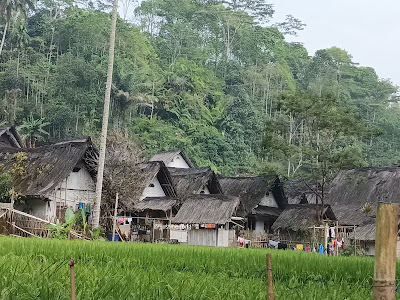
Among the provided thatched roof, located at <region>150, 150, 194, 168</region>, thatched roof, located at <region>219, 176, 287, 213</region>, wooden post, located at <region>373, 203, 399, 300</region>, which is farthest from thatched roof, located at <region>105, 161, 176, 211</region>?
wooden post, located at <region>373, 203, 399, 300</region>

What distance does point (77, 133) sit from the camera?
50.0 metres

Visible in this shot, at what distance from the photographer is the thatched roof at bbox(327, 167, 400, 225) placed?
3161cm

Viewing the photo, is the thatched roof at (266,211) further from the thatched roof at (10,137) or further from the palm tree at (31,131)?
the palm tree at (31,131)

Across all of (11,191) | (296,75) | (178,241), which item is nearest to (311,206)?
(178,241)

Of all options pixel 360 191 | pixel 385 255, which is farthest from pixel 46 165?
pixel 385 255

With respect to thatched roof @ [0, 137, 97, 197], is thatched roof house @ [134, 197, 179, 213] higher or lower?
lower

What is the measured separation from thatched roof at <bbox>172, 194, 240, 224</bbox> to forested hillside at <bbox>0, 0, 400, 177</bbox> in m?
12.6

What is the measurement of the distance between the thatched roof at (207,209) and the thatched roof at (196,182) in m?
3.18

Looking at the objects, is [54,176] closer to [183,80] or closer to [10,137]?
[10,137]

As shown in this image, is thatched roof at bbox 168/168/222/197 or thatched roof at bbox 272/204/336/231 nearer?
thatched roof at bbox 272/204/336/231

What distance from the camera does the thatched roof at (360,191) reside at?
1244 inches

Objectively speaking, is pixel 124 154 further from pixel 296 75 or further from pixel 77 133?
pixel 296 75

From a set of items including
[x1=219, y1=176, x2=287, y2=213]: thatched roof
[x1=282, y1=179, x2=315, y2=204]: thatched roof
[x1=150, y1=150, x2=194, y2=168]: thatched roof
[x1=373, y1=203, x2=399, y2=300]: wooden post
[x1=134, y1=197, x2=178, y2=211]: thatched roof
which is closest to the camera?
[x1=373, y1=203, x2=399, y2=300]: wooden post

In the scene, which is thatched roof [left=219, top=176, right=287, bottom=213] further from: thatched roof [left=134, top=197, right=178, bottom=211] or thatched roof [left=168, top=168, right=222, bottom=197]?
thatched roof [left=134, top=197, right=178, bottom=211]
